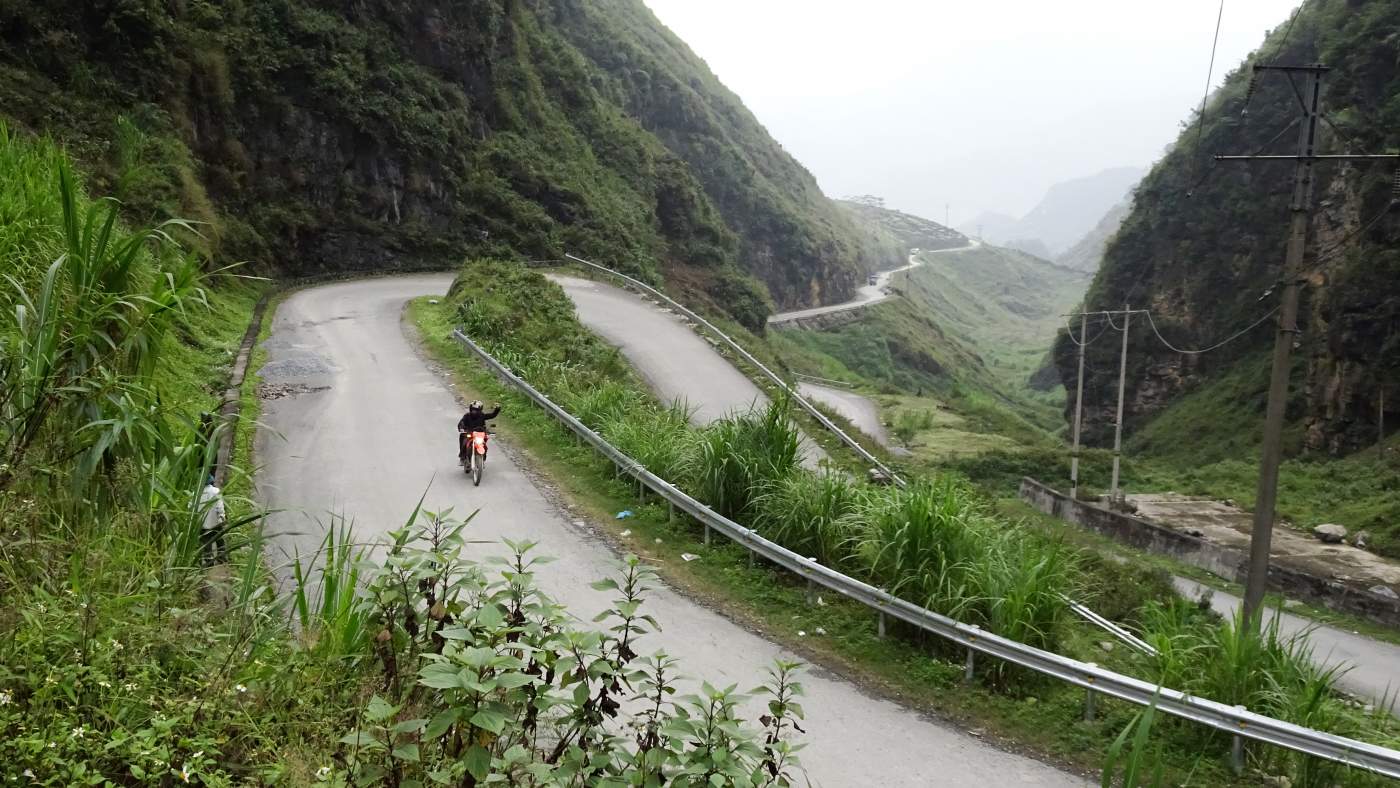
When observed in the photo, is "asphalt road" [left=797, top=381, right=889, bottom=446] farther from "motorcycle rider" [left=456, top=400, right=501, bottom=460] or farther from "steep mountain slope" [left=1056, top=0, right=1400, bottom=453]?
"motorcycle rider" [left=456, top=400, right=501, bottom=460]

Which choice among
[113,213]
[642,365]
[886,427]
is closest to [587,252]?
[886,427]

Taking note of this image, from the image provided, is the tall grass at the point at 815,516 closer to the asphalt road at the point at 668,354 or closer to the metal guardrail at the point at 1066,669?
the metal guardrail at the point at 1066,669

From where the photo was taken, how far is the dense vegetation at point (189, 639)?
2941mm

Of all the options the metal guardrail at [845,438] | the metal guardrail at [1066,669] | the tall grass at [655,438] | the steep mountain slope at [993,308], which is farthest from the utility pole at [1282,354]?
the steep mountain slope at [993,308]

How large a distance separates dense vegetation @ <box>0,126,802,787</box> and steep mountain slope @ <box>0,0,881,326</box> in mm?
18513

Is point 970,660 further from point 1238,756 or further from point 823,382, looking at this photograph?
point 823,382

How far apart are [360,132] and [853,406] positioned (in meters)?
29.6

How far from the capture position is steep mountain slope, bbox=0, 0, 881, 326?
26422 mm

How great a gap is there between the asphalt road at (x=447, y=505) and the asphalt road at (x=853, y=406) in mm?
22112

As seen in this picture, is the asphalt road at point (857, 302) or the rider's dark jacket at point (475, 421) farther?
the asphalt road at point (857, 302)

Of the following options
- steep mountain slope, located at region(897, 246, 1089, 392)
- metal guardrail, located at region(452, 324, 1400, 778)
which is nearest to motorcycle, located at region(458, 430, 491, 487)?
metal guardrail, located at region(452, 324, 1400, 778)

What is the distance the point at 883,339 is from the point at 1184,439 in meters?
44.2

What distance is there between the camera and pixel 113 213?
3.94m

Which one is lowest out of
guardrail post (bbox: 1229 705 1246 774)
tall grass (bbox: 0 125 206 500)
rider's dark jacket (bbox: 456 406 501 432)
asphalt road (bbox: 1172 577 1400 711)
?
asphalt road (bbox: 1172 577 1400 711)
